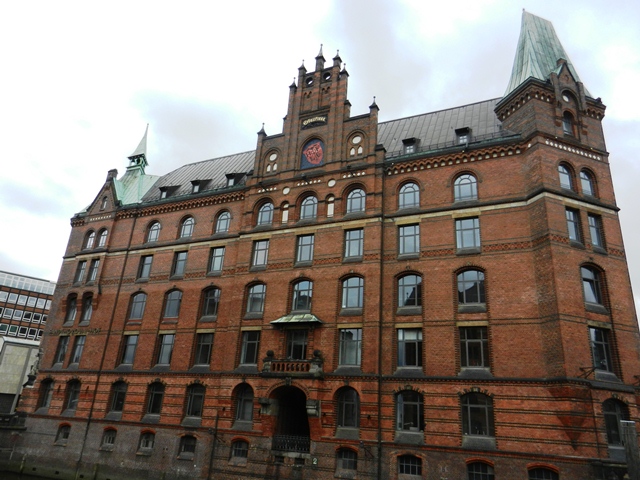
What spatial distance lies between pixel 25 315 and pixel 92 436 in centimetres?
5132

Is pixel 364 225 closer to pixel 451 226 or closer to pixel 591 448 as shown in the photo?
pixel 451 226

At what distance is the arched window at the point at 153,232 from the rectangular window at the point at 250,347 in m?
12.7

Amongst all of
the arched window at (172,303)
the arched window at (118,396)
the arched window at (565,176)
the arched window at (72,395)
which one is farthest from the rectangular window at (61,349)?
the arched window at (565,176)

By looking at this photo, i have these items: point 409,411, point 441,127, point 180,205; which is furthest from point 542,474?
point 180,205

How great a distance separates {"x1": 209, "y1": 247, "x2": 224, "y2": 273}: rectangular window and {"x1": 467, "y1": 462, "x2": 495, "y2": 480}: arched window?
20226 millimetres

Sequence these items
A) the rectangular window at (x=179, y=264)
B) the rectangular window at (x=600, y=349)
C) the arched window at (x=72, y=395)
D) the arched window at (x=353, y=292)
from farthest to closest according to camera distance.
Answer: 1. the rectangular window at (x=179, y=264)
2. the arched window at (x=72, y=395)
3. the arched window at (x=353, y=292)
4. the rectangular window at (x=600, y=349)

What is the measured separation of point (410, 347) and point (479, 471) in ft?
22.0

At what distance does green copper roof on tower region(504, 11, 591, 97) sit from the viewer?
2933 centimetres

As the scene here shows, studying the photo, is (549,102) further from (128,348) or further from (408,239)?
(128,348)

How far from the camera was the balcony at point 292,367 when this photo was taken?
26859 millimetres

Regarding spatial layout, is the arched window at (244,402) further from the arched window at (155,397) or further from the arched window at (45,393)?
the arched window at (45,393)

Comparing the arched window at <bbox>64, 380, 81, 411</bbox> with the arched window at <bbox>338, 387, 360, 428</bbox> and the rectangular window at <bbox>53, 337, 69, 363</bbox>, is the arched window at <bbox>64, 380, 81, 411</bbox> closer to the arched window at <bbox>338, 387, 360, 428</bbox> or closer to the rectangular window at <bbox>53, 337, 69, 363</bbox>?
the rectangular window at <bbox>53, 337, 69, 363</bbox>

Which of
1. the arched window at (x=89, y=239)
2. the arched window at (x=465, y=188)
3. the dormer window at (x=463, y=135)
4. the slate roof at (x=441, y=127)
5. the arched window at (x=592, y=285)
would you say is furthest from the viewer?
the arched window at (x=89, y=239)

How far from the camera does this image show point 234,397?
1162 inches
